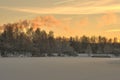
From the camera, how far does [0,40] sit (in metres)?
199

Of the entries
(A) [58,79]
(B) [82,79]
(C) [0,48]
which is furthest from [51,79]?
(C) [0,48]

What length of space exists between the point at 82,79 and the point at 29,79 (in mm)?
4887

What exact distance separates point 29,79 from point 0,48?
533 ft

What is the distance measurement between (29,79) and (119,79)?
26.7 ft

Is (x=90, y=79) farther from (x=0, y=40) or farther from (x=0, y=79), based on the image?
(x=0, y=40)

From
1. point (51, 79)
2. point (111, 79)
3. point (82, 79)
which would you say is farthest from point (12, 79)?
point (111, 79)

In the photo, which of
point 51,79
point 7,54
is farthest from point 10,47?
point 51,79

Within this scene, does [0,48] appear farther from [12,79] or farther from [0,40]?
[12,79]

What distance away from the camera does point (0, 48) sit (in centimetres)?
19488

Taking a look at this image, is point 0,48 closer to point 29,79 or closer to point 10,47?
point 10,47

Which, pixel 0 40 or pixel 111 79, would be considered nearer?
pixel 111 79

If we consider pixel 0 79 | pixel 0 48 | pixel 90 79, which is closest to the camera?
pixel 0 79

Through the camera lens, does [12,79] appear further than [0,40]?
No

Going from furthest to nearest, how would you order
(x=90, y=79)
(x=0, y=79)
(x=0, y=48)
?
(x=0, y=48)
(x=90, y=79)
(x=0, y=79)
